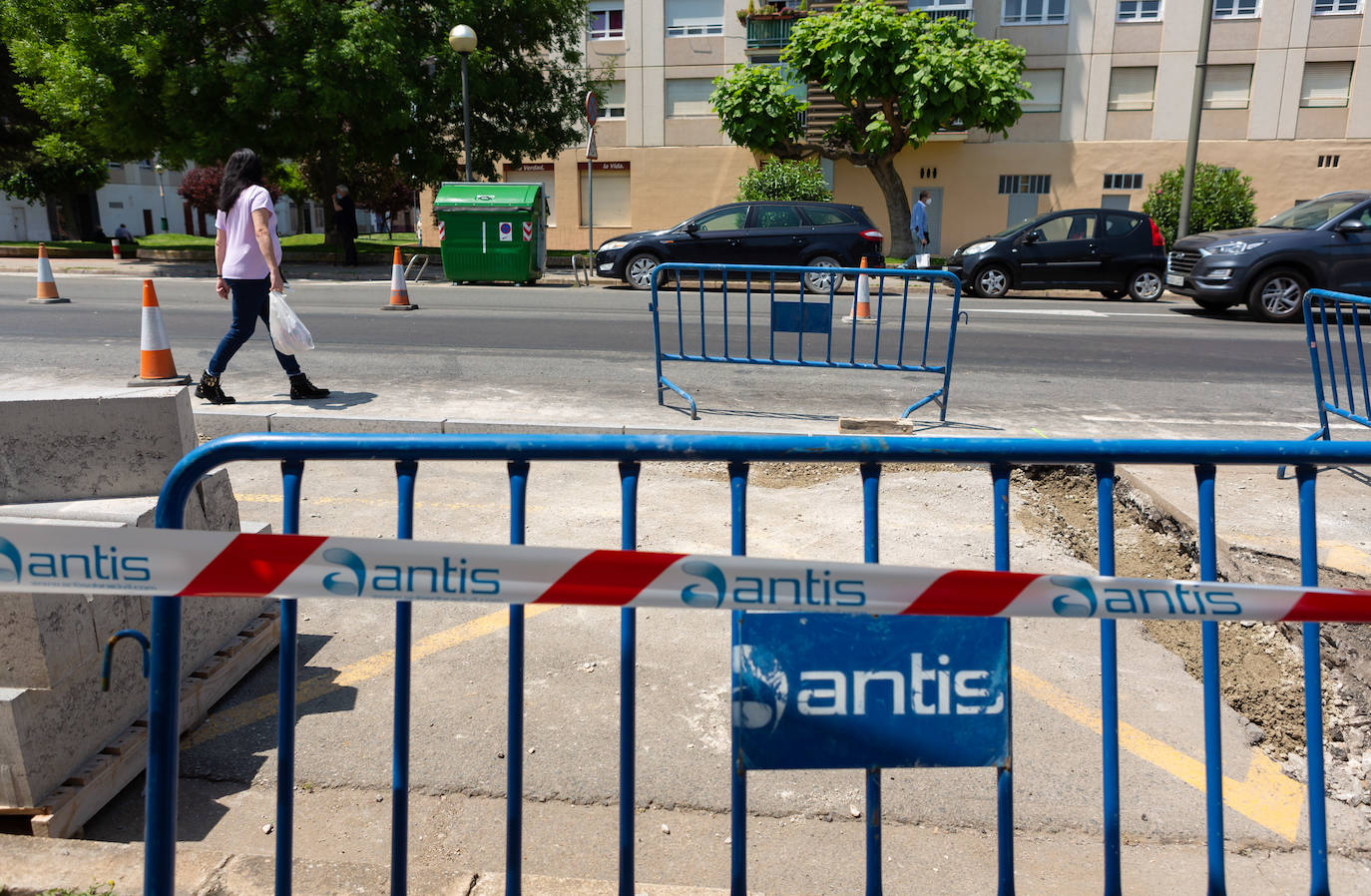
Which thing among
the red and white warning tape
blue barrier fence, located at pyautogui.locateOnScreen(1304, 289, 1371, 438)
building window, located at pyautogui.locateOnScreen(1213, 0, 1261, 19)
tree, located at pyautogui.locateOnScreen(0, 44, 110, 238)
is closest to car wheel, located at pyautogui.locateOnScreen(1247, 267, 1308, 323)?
blue barrier fence, located at pyautogui.locateOnScreen(1304, 289, 1371, 438)

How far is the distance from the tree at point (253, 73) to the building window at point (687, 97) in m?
10.5

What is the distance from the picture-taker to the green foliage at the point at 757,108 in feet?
87.6

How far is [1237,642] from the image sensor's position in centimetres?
417

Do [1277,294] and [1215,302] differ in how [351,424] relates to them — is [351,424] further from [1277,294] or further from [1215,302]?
[1277,294]

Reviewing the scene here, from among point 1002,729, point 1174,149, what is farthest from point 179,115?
point 1174,149

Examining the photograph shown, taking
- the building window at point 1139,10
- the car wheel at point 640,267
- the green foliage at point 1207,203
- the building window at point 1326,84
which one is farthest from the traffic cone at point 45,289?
the building window at point 1326,84

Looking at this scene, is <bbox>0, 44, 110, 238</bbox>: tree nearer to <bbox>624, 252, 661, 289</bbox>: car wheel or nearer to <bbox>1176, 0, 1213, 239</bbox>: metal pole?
<bbox>624, 252, 661, 289</bbox>: car wheel

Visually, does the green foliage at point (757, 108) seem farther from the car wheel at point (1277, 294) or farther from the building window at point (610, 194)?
the car wheel at point (1277, 294)

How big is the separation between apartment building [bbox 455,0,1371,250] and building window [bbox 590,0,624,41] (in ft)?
0.16

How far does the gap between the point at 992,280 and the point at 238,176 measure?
14.0m

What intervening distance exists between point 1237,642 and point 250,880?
12.4ft

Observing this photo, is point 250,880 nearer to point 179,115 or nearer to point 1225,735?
point 1225,735

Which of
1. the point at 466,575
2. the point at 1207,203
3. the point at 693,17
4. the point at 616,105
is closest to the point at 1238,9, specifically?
the point at 1207,203

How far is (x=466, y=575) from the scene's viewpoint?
2.07m
